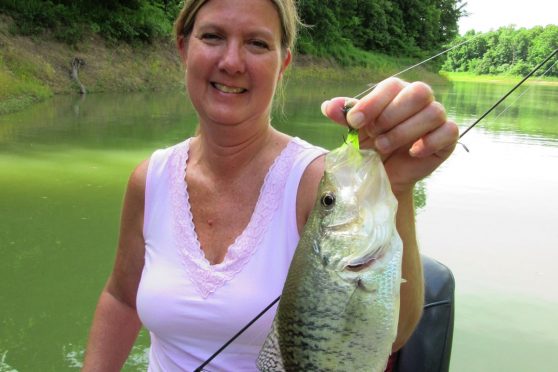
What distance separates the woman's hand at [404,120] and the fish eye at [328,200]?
160mm

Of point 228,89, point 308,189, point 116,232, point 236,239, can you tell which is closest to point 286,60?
point 228,89

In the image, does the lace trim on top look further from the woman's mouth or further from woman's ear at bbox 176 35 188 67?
woman's ear at bbox 176 35 188 67

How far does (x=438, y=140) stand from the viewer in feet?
4.11

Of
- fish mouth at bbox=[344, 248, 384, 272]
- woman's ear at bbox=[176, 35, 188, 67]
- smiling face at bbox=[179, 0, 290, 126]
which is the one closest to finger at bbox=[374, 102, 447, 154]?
fish mouth at bbox=[344, 248, 384, 272]

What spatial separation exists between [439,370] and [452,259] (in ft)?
11.5

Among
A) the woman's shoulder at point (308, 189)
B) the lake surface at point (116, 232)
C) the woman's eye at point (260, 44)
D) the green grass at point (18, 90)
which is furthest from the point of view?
the green grass at point (18, 90)

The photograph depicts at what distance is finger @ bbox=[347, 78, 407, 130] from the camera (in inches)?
47.6

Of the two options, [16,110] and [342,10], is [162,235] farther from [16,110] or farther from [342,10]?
[342,10]

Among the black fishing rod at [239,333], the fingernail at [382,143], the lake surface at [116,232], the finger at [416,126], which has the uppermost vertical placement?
the finger at [416,126]

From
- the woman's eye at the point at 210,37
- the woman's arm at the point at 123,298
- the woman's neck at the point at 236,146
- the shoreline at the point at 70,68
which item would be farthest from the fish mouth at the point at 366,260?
the shoreline at the point at 70,68

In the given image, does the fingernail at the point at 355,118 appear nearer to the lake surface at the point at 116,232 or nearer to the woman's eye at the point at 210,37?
the woman's eye at the point at 210,37

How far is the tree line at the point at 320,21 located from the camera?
694 inches

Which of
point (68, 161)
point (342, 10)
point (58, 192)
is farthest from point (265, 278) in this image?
point (342, 10)

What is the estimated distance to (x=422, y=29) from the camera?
43844 millimetres
